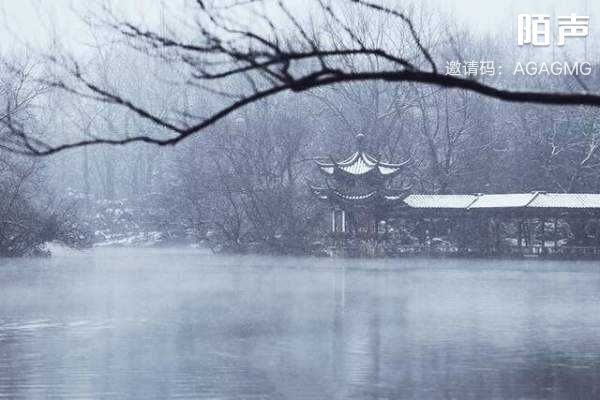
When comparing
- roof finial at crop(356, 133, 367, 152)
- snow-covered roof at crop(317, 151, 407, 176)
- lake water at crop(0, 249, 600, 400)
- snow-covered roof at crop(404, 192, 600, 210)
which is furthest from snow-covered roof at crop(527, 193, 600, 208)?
lake water at crop(0, 249, 600, 400)

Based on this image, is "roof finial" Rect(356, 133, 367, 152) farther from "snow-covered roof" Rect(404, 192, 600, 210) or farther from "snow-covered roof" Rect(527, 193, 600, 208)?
"snow-covered roof" Rect(527, 193, 600, 208)

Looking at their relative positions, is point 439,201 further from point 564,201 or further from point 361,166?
point 564,201

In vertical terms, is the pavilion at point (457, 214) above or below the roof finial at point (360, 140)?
below

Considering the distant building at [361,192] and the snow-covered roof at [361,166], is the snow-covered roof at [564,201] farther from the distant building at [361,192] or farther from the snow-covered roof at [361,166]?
the snow-covered roof at [361,166]

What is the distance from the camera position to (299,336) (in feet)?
45.4

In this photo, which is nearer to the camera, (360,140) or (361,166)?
(361,166)

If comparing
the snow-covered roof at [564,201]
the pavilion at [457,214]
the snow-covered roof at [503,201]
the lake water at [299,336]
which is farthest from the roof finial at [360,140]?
the lake water at [299,336]

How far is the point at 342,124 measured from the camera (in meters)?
51.3

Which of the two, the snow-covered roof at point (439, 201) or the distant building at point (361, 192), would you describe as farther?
the distant building at point (361, 192)

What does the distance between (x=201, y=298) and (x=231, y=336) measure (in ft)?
22.1

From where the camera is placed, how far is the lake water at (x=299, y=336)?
9.66m

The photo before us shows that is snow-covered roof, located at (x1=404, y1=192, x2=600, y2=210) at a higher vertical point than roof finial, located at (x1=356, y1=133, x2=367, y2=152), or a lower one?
lower

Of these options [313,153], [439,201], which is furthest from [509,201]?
[313,153]

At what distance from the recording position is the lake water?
9664mm
